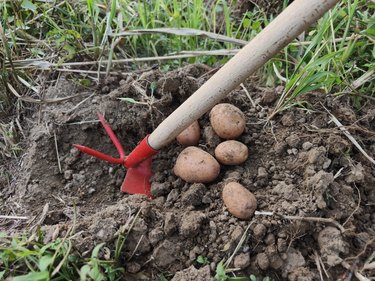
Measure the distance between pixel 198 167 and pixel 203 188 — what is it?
0.07 metres

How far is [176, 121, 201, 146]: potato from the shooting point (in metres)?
1.64

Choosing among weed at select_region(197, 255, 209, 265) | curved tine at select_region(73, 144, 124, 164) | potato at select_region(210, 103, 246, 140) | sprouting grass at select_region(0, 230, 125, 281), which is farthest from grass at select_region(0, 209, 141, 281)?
potato at select_region(210, 103, 246, 140)

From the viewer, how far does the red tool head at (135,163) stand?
1611 millimetres

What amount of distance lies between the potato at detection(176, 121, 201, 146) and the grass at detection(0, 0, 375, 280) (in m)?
0.30

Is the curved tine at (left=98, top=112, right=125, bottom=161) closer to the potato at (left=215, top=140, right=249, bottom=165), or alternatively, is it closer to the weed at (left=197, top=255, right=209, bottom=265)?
the potato at (left=215, top=140, right=249, bottom=165)

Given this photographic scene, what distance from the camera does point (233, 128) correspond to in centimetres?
158

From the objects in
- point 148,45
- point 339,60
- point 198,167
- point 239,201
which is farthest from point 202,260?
point 148,45

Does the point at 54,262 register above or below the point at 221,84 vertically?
below

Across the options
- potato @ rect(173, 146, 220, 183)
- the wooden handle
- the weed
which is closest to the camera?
the wooden handle

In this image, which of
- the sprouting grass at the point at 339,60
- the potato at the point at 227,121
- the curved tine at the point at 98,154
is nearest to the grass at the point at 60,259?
the curved tine at the point at 98,154

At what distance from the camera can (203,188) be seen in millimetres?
1515

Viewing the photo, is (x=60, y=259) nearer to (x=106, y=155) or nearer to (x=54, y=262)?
(x=54, y=262)

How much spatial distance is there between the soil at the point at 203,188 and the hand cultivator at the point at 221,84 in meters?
0.07

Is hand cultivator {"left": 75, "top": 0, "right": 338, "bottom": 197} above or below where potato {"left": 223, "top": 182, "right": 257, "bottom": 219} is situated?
above
